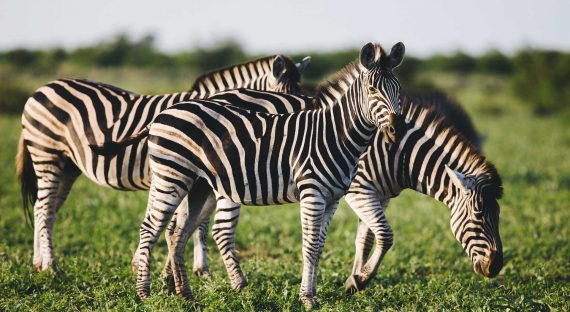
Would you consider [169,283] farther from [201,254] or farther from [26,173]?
[26,173]

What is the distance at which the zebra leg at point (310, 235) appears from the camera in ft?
16.7

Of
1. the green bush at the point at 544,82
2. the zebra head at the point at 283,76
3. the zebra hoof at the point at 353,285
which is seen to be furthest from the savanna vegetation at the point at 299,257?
the green bush at the point at 544,82

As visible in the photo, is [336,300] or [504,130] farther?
[504,130]

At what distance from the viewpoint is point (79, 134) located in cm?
639

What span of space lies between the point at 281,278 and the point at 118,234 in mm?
3004

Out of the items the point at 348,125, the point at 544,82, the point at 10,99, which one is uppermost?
the point at 544,82

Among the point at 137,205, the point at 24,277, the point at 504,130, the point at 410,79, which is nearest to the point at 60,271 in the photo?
the point at 24,277

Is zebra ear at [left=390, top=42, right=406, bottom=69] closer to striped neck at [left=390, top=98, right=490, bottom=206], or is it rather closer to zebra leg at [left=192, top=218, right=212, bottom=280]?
striped neck at [left=390, top=98, right=490, bottom=206]

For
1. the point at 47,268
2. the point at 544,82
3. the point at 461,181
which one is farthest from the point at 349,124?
the point at 544,82

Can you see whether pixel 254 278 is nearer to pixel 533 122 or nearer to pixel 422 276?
pixel 422 276

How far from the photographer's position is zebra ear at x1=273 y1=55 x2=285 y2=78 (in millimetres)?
6966

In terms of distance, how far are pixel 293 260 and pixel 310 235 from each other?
2522mm

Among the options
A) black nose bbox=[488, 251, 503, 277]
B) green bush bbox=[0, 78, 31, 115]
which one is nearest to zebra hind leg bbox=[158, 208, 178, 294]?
black nose bbox=[488, 251, 503, 277]

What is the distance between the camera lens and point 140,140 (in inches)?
237
